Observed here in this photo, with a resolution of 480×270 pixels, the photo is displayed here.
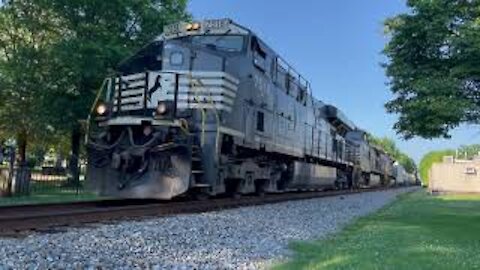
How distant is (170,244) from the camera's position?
9289 mm

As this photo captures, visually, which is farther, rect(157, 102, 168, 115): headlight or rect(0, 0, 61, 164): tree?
rect(0, 0, 61, 164): tree

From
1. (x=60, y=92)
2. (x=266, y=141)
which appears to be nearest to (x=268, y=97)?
(x=266, y=141)

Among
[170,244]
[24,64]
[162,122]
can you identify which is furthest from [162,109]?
[24,64]

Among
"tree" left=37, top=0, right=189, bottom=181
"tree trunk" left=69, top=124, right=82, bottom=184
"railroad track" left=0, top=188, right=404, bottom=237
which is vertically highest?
"tree" left=37, top=0, right=189, bottom=181

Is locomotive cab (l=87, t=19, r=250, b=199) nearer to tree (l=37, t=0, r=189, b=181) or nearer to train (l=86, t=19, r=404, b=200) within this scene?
train (l=86, t=19, r=404, b=200)

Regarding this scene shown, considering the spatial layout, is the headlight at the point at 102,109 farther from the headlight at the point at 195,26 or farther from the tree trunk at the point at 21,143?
the tree trunk at the point at 21,143

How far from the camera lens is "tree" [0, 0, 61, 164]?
3044 cm

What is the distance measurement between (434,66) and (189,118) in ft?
20.7

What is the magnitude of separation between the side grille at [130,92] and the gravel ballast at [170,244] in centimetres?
331

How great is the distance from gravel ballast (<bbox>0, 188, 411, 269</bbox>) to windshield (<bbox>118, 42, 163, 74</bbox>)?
4.43 metres

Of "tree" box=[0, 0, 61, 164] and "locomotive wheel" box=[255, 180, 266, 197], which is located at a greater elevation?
"tree" box=[0, 0, 61, 164]

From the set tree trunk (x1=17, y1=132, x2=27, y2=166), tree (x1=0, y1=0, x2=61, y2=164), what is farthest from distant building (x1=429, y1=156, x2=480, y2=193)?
tree (x1=0, y1=0, x2=61, y2=164)

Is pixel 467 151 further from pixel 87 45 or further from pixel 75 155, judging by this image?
pixel 87 45

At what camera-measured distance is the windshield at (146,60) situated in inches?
643
